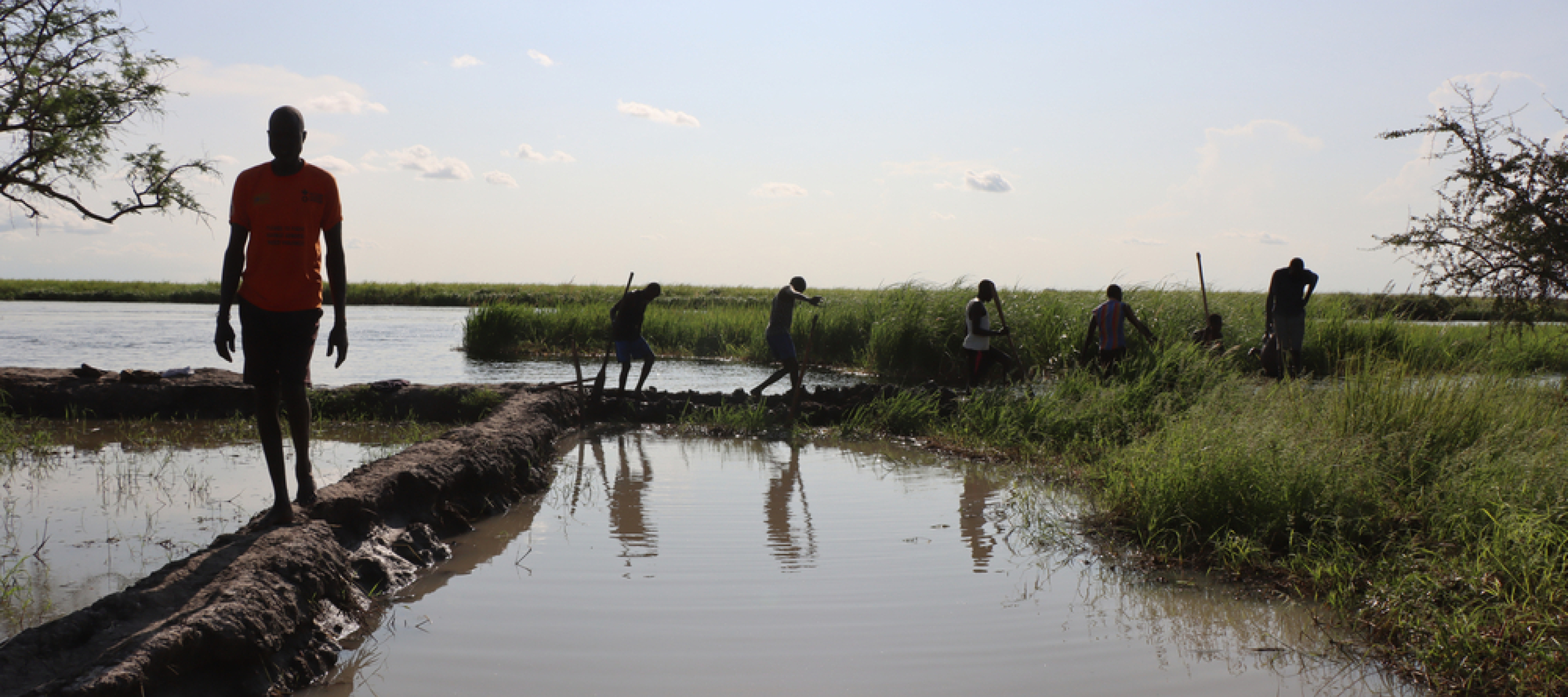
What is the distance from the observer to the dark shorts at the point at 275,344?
400 cm

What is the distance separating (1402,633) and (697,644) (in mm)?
2766

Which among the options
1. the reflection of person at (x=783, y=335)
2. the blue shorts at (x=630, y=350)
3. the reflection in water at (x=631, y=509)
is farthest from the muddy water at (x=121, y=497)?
the reflection of person at (x=783, y=335)

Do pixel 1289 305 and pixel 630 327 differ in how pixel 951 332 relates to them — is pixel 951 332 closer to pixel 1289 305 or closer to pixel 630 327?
pixel 1289 305

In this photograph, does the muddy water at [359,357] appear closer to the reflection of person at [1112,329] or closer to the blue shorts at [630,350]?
the blue shorts at [630,350]

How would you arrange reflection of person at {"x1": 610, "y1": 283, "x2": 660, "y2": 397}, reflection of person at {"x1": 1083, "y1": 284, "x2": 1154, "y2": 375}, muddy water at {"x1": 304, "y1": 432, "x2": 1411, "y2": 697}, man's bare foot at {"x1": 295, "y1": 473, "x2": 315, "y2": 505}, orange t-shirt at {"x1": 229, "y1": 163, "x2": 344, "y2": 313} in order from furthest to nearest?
reflection of person at {"x1": 1083, "y1": 284, "x2": 1154, "y2": 375} < reflection of person at {"x1": 610, "y1": 283, "x2": 660, "y2": 397} < man's bare foot at {"x1": 295, "y1": 473, "x2": 315, "y2": 505} < orange t-shirt at {"x1": 229, "y1": 163, "x2": 344, "y2": 313} < muddy water at {"x1": 304, "y1": 432, "x2": 1411, "y2": 697}

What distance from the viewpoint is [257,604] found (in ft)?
10.7

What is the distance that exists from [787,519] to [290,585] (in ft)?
9.48

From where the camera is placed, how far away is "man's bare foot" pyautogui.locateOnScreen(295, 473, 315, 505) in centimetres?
442

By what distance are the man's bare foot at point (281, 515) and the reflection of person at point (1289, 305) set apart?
1079 centimetres

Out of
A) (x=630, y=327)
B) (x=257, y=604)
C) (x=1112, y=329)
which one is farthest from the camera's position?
(x=1112, y=329)

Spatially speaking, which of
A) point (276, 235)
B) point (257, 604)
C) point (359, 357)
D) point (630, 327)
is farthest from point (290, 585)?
point (359, 357)

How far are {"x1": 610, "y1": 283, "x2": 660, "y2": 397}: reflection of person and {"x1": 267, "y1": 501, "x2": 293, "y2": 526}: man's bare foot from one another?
230 inches

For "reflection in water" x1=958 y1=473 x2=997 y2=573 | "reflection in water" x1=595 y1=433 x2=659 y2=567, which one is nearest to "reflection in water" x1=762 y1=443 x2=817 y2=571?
"reflection in water" x1=595 y1=433 x2=659 y2=567

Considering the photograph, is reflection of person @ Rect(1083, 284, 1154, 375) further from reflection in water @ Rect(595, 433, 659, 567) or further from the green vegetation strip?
reflection in water @ Rect(595, 433, 659, 567)
